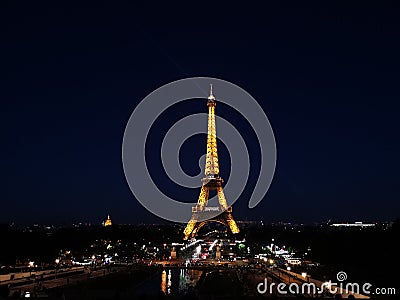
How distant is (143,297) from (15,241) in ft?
78.5

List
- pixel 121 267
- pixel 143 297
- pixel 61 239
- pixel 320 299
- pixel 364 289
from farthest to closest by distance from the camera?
1. pixel 61 239
2. pixel 121 267
3. pixel 364 289
4. pixel 320 299
5. pixel 143 297

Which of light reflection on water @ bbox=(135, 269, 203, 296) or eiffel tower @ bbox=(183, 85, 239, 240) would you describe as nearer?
light reflection on water @ bbox=(135, 269, 203, 296)

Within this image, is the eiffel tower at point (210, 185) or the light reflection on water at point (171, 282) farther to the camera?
the eiffel tower at point (210, 185)

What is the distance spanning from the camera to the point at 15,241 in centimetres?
3591

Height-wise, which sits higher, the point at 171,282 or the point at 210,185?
the point at 210,185

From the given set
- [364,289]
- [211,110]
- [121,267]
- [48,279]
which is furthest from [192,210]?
[364,289]

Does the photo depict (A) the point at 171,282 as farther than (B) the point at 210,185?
No

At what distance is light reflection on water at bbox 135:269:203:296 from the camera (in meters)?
23.1

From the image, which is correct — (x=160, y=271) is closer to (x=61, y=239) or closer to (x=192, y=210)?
(x=61, y=239)

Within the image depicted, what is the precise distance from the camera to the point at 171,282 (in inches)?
1082

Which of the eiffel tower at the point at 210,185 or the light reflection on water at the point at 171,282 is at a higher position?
the eiffel tower at the point at 210,185

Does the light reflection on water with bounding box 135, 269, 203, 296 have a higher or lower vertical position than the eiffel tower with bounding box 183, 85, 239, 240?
lower

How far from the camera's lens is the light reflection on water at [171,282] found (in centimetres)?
2315

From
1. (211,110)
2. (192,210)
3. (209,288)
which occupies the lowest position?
(209,288)
